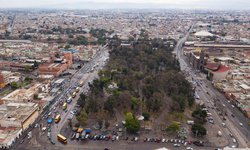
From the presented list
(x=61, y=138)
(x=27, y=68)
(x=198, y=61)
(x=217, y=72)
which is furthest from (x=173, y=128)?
(x=27, y=68)

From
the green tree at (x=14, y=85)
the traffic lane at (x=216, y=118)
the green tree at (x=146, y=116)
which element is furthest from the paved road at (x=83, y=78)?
the traffic lane at (x=216, y=118)

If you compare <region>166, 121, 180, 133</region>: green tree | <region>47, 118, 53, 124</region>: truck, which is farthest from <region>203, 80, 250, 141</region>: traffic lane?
<region>47, 118, 53, 124</region>: truck

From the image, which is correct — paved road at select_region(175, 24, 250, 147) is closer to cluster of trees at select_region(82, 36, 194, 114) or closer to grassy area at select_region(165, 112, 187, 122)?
cluster of trees at select_region(82, 36, 194, 114)

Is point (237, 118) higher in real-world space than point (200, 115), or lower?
lower

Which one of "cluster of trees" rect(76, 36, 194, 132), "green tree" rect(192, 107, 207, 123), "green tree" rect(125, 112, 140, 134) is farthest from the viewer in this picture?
"cluster of trees" rect(76, 36, 194, 132)

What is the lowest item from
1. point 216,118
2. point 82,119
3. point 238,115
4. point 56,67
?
point 216,118

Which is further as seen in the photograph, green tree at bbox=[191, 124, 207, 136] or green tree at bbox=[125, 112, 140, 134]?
green tree at bbox=[125, 112, 140, 134]

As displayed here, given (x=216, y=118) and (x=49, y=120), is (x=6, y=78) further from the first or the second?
(x=216, y=118)

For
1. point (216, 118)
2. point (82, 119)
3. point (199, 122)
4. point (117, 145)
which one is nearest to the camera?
point (117, 145)

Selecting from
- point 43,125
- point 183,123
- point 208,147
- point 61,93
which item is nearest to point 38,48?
point 61,93

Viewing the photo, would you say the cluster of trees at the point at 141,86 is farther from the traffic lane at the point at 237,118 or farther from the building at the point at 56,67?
the building at the point at 56,67
